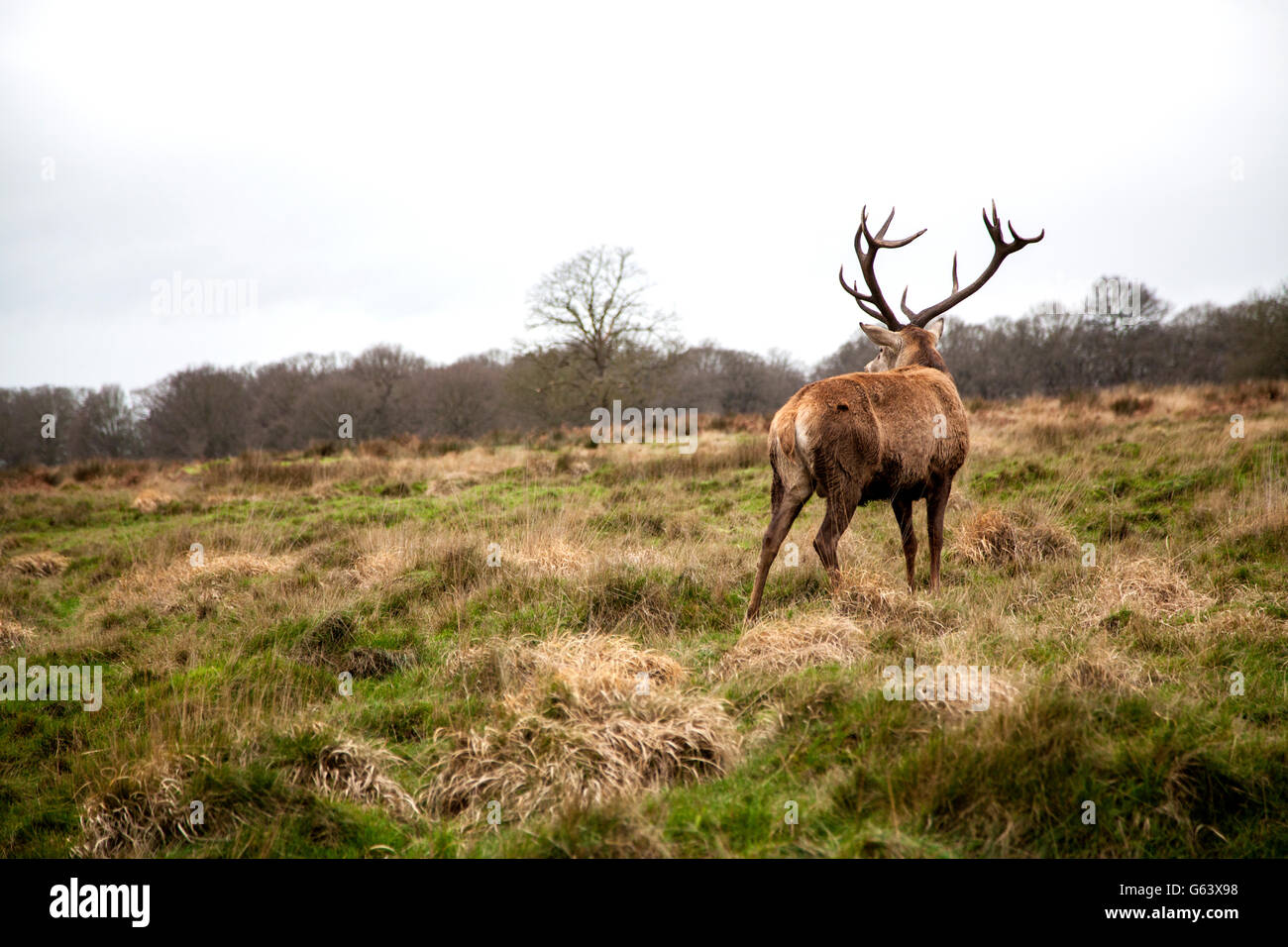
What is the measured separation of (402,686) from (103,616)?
4024mm

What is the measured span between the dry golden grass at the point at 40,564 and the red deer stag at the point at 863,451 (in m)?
9.21

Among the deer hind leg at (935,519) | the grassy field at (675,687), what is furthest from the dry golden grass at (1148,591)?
the deer hind leg at (935,519)

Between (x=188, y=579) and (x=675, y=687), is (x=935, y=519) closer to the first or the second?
(x=675, y=687)

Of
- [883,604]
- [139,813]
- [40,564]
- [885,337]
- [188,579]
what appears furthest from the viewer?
[40,564]

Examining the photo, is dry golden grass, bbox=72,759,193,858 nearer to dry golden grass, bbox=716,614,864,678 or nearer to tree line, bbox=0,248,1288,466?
dry golden grass, bbox=716,614,864,678

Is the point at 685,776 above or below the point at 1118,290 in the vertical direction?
below

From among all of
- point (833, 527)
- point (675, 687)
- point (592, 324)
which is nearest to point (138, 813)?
point (675, 687)

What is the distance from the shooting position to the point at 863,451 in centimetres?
549

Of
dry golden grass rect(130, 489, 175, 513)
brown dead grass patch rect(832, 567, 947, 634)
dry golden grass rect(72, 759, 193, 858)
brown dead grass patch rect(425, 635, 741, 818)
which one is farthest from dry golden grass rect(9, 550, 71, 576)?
brown dead grass patch rect(832, 567, 947, 634)

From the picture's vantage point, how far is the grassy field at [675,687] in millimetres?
3053

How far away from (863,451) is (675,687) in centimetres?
231
